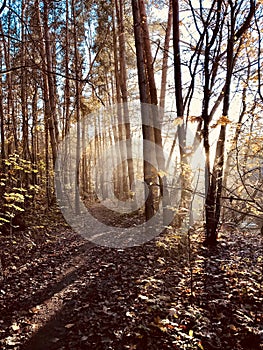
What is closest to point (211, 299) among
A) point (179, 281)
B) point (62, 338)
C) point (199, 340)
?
point (179, 281)

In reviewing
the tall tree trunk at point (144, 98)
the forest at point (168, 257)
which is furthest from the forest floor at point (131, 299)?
the tall tree trunk at point (144, 98)

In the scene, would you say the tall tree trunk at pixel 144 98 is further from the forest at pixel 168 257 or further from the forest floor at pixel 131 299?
the forest floor at pixel 131 299

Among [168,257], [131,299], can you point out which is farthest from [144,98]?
[131,299]

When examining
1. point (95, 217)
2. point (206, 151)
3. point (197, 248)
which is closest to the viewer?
point (206, 151)

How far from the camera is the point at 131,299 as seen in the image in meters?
4.06

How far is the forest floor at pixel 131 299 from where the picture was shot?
3188mm

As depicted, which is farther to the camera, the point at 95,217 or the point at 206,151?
the point at 95,217

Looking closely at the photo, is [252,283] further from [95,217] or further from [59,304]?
[95,217]

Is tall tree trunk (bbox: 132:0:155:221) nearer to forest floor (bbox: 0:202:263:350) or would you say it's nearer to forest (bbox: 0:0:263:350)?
forest (bbox: 0:0:263:350)

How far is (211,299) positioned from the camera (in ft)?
13.4

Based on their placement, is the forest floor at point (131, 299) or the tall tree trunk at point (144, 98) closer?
the forest floor at point (131, 299)

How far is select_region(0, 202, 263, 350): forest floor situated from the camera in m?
3.19

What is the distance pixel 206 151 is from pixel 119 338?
2927 millimetres

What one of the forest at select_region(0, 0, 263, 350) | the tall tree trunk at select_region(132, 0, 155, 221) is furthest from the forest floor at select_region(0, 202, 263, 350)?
the tall tree trunk at select_region(132, 0, 155, 221)
